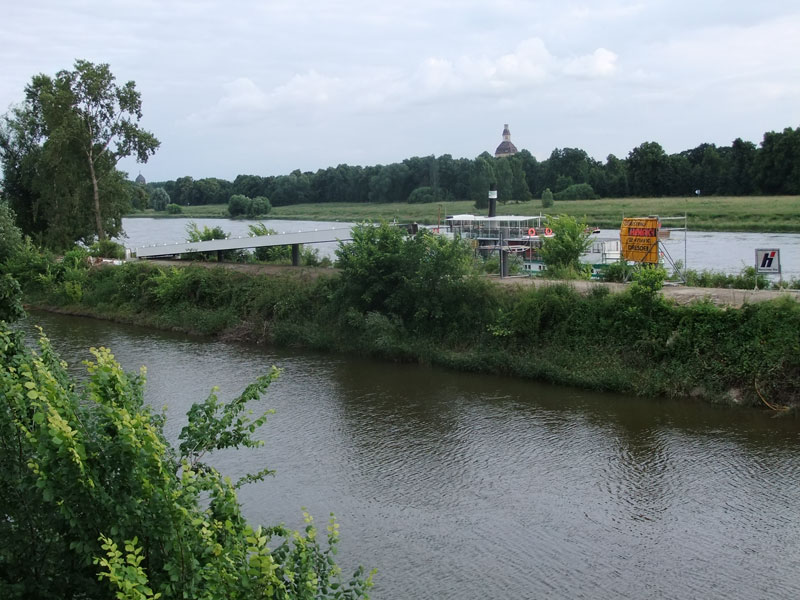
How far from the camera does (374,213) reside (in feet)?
318

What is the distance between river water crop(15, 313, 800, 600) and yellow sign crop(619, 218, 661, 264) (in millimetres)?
→ 8175

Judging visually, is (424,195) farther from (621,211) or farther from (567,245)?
(567,245)

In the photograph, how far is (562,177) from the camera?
10294 centimetres

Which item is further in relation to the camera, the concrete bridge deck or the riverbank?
the riverbank

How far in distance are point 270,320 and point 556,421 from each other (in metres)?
15.2

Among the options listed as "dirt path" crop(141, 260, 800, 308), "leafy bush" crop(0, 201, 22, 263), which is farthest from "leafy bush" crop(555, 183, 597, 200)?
"leafy bush" crop(0, 201, 22, 263)

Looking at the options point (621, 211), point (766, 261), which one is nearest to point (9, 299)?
point (766, 261)

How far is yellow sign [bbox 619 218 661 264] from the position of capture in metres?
28.1

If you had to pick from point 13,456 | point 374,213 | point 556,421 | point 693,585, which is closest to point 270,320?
point 556,421

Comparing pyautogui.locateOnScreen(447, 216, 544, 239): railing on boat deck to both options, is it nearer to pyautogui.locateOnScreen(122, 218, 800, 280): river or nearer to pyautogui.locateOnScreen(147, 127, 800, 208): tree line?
pyautogui.locateOnScreen(122, 218, 800, 280): river

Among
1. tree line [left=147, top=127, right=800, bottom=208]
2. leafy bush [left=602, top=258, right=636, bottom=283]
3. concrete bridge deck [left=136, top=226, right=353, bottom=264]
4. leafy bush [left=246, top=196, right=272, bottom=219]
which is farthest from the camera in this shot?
leafy bush [left=246, top=196, right=272, bottom=219]

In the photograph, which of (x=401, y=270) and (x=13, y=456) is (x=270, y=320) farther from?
(x=13, y=456)

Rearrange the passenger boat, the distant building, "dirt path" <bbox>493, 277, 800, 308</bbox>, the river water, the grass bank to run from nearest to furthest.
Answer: the river water
the grass bank
"dirt path" <bbox>493, 277, 800, 308</bbox>
the passenger boat
the distant building

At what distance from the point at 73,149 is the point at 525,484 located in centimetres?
3951
